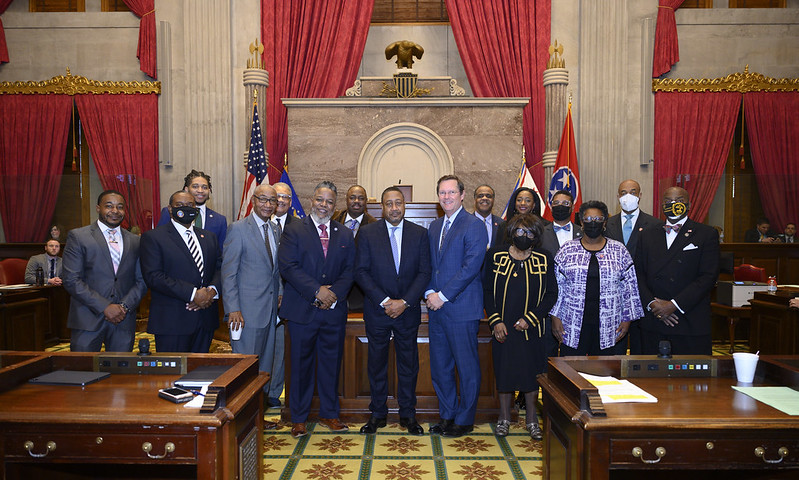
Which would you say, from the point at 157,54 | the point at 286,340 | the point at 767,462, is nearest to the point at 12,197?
the point at 157,54

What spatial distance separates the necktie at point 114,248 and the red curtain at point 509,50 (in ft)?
20.5

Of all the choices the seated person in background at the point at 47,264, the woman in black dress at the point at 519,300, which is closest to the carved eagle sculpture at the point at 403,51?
the seated person in background at the point at 47,264

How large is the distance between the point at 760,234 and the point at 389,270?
6.64 metres

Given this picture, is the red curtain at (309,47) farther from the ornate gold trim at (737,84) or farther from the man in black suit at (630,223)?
the man in black suit at (630,223)

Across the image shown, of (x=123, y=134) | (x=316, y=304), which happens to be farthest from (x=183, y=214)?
(x=123, y=134)

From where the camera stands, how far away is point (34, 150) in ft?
29.7

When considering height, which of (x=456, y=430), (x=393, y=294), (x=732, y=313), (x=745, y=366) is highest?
(x=393, y=294)

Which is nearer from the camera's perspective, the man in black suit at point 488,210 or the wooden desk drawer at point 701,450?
the wooden desk drawer at point 701,450

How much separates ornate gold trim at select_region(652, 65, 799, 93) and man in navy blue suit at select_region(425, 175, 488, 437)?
6622 mm

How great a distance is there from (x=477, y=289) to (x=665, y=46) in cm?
691

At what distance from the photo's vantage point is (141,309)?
24.9 ft

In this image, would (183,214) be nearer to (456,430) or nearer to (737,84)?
(456,430)

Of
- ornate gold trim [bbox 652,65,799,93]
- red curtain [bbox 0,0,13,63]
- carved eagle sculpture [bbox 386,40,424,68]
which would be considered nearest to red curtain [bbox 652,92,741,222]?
ornate gold trim [bbox 652,65,799,93]

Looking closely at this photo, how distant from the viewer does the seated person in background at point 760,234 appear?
777 cm
